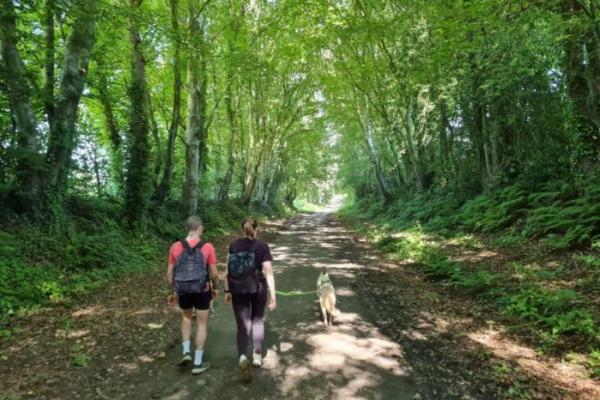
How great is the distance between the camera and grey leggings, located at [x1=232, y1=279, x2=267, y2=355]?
5.06 meters

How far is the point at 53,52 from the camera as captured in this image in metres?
11.9

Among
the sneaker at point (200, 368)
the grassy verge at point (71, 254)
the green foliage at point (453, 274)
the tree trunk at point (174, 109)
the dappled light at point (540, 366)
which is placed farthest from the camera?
the tree trunk at point (174, 109)

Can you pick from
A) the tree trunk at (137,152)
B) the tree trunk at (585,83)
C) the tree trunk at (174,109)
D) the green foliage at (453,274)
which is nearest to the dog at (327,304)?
the green foliage at (453,274)

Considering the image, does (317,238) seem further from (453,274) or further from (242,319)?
(242,319)

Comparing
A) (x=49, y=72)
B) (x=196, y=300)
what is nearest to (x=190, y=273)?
(x=196, y=300)

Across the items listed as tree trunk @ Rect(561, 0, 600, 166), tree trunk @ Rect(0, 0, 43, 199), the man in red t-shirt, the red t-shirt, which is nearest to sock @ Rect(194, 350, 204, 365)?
the man in red t-shirt

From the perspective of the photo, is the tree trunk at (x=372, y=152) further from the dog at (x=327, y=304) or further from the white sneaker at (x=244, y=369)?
the white sneaker at (x=244, y=369)

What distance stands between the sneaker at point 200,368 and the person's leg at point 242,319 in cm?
53

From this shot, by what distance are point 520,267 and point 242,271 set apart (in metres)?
6.76

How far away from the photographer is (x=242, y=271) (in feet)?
16.4

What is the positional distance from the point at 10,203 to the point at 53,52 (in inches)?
211

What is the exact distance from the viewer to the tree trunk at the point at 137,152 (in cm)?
1327

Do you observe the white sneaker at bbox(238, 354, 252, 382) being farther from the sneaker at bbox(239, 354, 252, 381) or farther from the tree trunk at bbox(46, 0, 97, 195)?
the tree trunk at bbox(46, 0, 97, 195)

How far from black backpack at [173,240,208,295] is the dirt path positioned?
1162 millimetres
